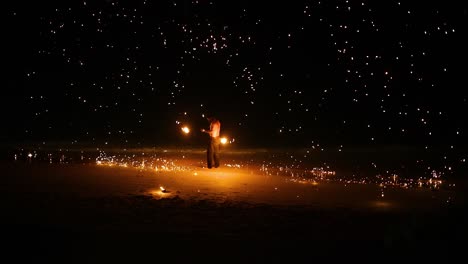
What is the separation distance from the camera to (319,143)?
34781mm

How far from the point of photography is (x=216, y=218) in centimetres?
1071

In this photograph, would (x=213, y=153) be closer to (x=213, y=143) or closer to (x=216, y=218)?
(x=213, y=143)

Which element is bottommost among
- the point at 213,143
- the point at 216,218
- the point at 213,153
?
the point at 216,218

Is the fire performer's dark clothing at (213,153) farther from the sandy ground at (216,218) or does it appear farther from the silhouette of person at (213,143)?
the sandy ground at (216,218)

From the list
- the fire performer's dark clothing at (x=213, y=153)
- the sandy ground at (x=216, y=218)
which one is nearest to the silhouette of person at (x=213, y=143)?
the fire performer's dark clothing at (x=213, y=153)

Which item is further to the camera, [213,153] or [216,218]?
[213,153]

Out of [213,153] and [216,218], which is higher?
[213,153]

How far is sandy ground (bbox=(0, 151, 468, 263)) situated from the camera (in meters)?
8.49

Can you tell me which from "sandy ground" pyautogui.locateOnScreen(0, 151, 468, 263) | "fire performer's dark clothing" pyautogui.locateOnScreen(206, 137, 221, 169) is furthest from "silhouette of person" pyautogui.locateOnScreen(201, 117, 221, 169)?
"sandy ground" pyautogui.locateOnScreen(0, 151, 468, 263)

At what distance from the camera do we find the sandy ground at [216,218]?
849 centimetres

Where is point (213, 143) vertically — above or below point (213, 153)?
above

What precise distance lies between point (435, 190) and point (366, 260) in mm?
7473

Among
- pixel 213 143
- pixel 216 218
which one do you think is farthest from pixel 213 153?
pixel 216 218

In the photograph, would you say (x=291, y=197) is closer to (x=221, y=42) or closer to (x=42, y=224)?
(x=42, y=224)
